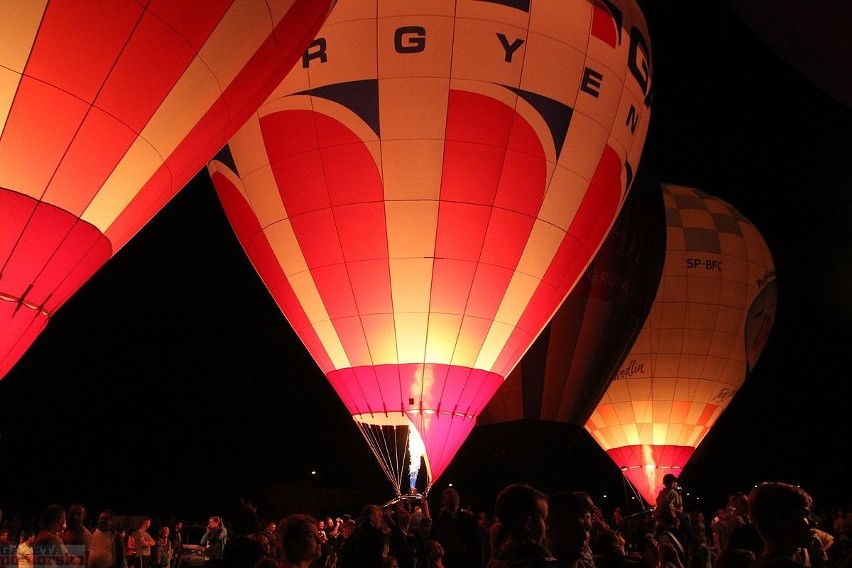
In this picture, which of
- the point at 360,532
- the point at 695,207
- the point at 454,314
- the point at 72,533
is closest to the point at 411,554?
the point at 360,532

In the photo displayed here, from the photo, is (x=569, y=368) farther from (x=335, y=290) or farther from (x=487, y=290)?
(x=335, y=290)

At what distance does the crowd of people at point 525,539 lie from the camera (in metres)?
2.08

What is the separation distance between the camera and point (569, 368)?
10750 mm

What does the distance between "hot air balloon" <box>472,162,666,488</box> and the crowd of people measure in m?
4.30

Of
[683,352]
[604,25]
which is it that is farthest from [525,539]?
[683,352]

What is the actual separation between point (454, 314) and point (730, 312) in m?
6.84

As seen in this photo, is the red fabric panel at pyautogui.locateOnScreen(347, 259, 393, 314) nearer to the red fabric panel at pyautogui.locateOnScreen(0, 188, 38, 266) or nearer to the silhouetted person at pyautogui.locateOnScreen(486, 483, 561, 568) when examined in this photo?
the red fabric panel at pyautogui.locateOnScreen(0, 188, 38, 266)

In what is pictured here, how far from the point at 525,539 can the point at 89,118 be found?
9.68ft

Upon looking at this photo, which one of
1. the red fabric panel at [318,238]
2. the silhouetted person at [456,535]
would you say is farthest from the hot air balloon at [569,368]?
the silhouetted person at [456,535]

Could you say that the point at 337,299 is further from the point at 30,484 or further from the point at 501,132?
the point at 30,484

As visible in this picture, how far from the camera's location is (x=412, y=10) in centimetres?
664

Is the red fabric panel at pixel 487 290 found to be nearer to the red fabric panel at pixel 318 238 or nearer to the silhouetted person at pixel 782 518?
the red fabric panel at pixel 318 238

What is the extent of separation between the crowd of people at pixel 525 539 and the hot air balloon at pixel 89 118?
111cm

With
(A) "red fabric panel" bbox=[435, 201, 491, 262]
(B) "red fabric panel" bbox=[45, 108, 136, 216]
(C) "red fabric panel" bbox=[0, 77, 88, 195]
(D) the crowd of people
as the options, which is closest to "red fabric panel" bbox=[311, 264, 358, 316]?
(A) "red fabric panel" bbox=[435, 201, 491, 262]
